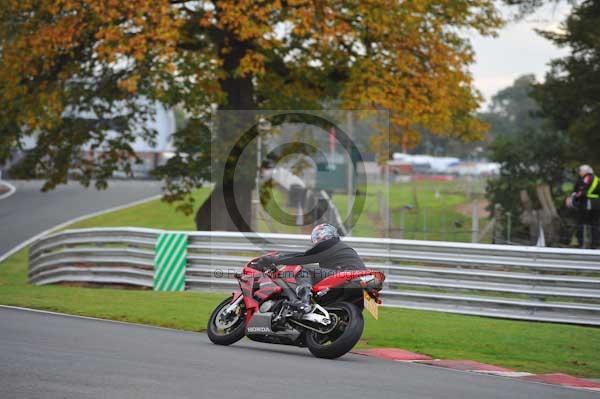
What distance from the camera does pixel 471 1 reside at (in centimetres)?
2725

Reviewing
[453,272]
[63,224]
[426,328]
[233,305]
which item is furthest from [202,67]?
[63,224]

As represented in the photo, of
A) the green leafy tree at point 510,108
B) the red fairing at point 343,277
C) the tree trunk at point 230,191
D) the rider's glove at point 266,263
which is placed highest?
the green leafy tree at point 510,108

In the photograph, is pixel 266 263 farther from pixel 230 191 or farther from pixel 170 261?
pixel 230 191

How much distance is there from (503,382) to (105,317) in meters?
6.71

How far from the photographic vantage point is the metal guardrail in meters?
15.1

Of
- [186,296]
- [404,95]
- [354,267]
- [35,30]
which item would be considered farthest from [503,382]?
[35,30]

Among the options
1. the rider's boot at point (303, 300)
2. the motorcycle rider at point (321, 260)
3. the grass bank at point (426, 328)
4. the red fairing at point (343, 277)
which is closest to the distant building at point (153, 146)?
the grass bank at point (426, 328)

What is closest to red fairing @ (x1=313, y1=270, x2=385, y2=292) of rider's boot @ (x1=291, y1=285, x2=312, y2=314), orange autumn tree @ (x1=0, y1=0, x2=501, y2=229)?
rider's boot @ (x1=291, y1=285, x2=312, y2=314)

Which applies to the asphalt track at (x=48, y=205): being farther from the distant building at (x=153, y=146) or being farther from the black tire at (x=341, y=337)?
the black tire at (x=341, y=337)

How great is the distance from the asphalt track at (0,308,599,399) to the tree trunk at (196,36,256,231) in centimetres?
1399

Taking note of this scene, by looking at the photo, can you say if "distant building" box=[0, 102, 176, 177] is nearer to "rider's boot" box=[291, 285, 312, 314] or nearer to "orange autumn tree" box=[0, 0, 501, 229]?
"orange autumn tree" box=[0, 0, 501, 229]

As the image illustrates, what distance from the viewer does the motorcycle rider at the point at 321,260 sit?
11133 millimetres

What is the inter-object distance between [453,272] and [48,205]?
3202cm

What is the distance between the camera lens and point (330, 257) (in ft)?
36.9
